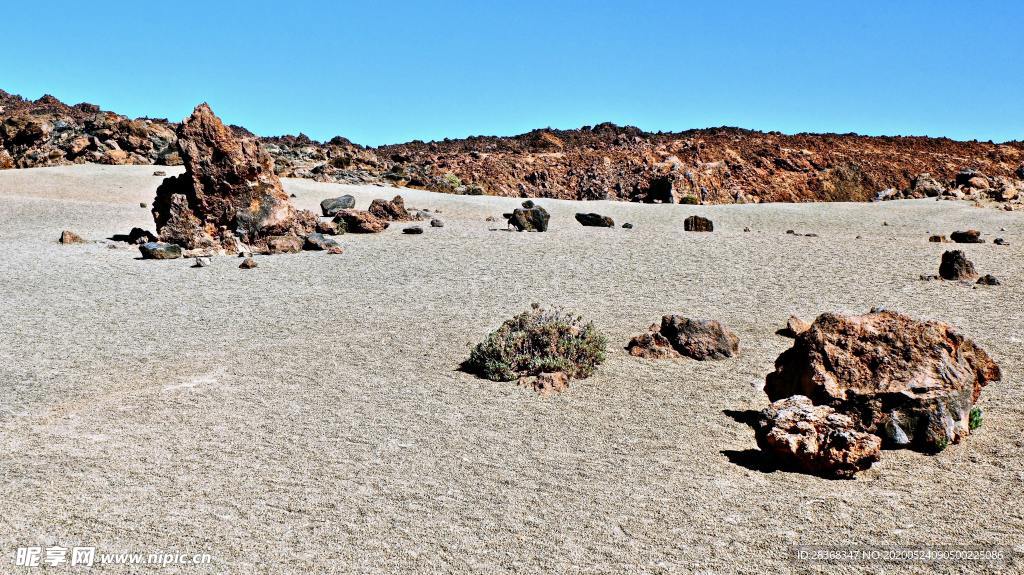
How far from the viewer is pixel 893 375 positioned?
574cm

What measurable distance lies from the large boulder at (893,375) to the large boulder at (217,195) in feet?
41.4

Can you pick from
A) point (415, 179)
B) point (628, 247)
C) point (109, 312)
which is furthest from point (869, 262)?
point (415, 179)

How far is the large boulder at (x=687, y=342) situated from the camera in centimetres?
806

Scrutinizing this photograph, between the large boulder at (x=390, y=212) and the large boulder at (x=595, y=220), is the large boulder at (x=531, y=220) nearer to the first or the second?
the large boulder at (x=595, y=220)

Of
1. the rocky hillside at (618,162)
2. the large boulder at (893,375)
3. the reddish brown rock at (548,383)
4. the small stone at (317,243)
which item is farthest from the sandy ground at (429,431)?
the rocky hillside at (618,162)

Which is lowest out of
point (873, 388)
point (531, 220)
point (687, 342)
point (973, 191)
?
point (687, 342)

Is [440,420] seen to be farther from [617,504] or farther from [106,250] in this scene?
[106,250]

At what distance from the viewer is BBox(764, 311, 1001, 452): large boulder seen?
554 cm

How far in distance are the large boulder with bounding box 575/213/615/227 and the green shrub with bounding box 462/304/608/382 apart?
12257 mm

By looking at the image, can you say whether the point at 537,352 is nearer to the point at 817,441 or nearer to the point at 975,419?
the point at 817,441

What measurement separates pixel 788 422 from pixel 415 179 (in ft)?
96.5

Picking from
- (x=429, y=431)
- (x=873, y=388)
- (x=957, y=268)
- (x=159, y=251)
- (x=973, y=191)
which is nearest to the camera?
(x=873, y=388)

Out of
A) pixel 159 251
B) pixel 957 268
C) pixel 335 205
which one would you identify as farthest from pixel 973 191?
pixel 159 251

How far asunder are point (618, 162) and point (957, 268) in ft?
91.8
